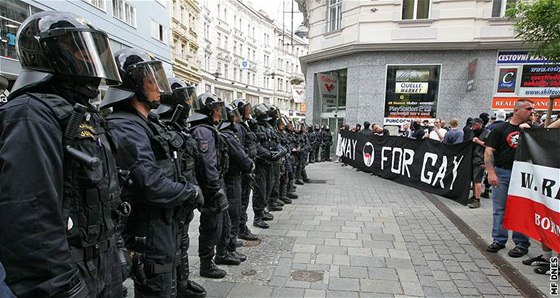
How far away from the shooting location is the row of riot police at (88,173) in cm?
130

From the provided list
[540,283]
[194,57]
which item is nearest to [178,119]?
[540,283]

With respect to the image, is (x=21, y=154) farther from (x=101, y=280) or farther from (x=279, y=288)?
(x=279, y=288)

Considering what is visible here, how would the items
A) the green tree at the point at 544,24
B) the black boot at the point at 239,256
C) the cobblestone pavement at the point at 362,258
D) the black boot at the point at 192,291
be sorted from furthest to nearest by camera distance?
the green tree at the point at 544,24 < the black boot at the point at 239,256 < the cobblestone pavement at the point at 362,258 < the black boot at the point at 192,291

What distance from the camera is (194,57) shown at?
36.8 m

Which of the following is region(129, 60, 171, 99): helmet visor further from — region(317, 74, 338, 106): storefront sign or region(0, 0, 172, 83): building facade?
region(317, 74, 338, 106): storefront sign

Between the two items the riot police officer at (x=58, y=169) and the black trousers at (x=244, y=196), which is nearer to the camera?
the riot police officer at (x=58, y=169)

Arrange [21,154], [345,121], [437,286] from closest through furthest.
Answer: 1. [21,154]
2. [437,286]
3. [345,121]

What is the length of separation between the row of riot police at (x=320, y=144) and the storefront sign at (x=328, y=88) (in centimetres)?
232

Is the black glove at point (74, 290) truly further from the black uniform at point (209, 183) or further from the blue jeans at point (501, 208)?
the blue jeans at point (501, 208)

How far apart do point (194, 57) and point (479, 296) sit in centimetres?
3778

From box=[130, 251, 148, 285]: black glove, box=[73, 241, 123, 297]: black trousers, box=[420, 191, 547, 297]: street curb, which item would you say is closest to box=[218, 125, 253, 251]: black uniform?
box=[130, 251, 148, 285]: black glove

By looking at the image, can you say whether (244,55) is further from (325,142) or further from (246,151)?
(246,151)

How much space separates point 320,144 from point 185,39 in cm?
2443

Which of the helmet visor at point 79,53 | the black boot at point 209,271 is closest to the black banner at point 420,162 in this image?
the black boot at point 209,271
